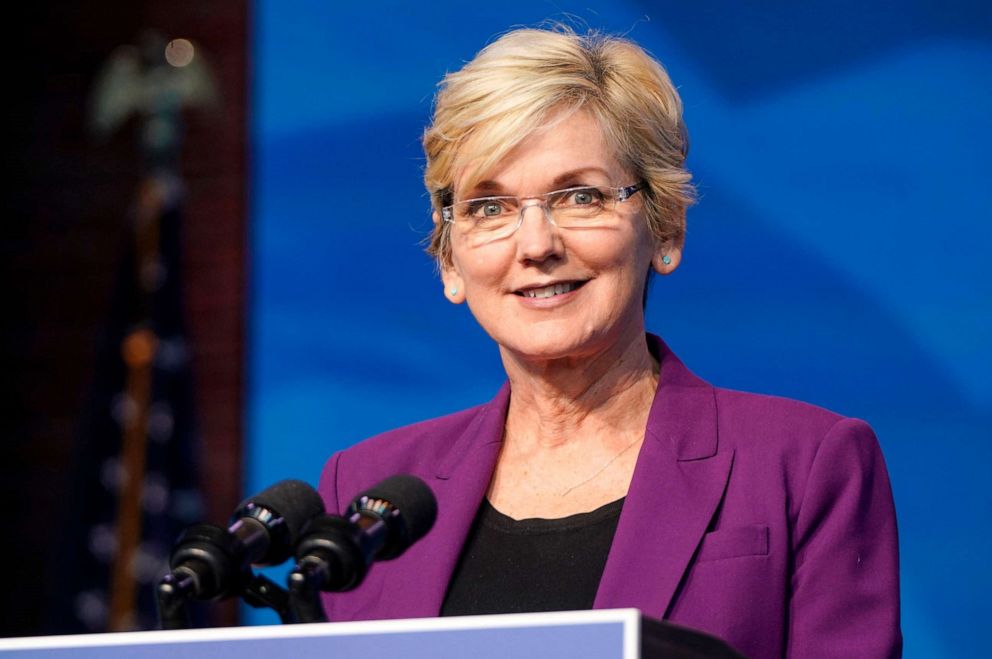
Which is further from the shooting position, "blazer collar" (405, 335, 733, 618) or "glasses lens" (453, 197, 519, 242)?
"glasses lens" (453, 197, 519, 242)

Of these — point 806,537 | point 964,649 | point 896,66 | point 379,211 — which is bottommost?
point 964,649

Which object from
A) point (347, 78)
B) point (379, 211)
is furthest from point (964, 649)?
point (347, 78)

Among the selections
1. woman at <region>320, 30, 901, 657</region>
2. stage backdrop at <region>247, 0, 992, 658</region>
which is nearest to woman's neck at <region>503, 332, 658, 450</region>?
woman at <region>320, 30, 901, 657</region>

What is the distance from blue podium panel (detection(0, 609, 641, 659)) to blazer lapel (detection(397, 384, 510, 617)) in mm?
851

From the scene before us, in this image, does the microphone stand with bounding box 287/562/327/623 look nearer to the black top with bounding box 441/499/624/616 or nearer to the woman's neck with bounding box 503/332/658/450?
the black top with bounding box 441/499/624/616

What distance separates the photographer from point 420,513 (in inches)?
60.1

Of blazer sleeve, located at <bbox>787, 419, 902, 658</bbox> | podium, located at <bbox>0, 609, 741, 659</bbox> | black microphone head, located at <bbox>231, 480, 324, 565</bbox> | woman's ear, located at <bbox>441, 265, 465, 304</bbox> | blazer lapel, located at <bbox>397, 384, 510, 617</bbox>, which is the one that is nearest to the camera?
podium, located at <bbox>0, 609, 741, 659</bbox>

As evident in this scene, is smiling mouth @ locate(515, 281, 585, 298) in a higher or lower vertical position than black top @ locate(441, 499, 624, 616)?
higher

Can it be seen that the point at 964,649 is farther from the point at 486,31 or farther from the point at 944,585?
the point at 486,31

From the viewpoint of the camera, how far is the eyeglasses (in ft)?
7.20

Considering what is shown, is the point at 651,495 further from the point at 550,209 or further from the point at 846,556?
the point at 550,209

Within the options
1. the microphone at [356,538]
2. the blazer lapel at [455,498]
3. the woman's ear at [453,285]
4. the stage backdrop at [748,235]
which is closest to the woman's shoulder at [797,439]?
the blazer lapel at [455,498]

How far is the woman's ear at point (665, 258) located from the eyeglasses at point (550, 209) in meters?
0.13

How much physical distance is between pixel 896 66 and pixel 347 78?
4.54 ft
